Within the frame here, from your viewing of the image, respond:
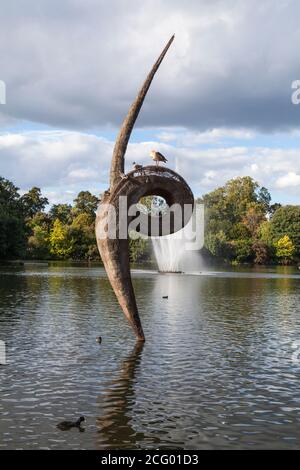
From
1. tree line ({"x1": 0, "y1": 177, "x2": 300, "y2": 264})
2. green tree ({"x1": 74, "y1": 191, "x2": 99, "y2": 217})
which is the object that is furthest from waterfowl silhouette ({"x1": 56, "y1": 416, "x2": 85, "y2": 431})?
green tree ({"x1": 74, "y1": 191, "x2": 99, "y2": 217})

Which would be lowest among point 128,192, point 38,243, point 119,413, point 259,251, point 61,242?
point 119,413

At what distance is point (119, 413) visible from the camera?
493 inches

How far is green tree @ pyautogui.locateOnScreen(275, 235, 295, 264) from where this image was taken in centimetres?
11725

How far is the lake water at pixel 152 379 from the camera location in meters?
11.2

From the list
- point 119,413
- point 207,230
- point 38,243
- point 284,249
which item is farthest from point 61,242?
point 119,413

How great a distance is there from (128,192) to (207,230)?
87.8 meters

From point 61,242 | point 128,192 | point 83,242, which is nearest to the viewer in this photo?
point 128,192

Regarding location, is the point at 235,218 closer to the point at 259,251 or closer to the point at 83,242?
the point at 259,251

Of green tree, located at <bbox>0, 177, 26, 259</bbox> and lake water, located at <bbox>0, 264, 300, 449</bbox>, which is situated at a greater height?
green tree, located at <bbox>0, 177, 26, 259</bbox>

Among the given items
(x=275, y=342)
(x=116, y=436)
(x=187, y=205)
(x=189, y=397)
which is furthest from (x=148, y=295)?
(x=116, y=436)

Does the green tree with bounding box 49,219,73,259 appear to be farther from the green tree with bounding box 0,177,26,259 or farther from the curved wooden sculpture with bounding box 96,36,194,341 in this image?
the curved wooden sculpture with bounding box 96,36,194,341

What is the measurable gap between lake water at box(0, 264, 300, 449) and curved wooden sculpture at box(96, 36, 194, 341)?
10.1 ft

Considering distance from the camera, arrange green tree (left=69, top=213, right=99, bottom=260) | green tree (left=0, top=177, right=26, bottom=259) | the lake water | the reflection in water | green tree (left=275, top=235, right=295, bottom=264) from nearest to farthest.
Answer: the reflection in water < the lake water < green tree (left=0, top=177, right=26, bottom=259) < green tree (left=69, top=213, right=99, bottom=260) < green tree (left=275, top=235, right=295, bottom=264)

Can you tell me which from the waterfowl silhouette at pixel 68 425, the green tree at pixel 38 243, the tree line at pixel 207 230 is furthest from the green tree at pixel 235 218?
the waterfowl silhouette at pixel 68 425
